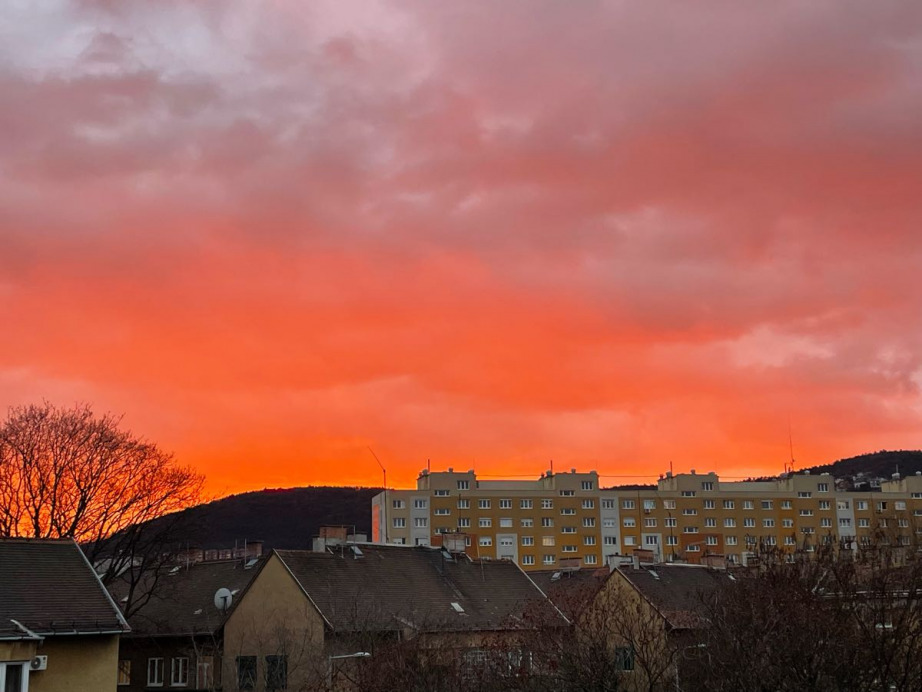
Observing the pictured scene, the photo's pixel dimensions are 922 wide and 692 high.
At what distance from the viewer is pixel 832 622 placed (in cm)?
2805

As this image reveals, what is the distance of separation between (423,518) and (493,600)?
72.0 metres

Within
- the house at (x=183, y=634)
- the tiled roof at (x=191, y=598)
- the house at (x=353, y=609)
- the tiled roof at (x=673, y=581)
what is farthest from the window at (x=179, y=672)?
the tiled roof at (x=673, y=581)

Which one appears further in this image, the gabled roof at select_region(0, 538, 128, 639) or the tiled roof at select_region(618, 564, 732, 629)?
the tiled roof at select_region(618, 564, 732, 629)

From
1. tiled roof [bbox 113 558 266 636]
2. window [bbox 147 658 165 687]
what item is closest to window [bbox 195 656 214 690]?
tiled roof [bbox 113 558 266 636]

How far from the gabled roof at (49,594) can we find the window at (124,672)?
16.1 m

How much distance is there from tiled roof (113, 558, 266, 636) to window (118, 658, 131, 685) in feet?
5.19

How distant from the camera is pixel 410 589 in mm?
53156

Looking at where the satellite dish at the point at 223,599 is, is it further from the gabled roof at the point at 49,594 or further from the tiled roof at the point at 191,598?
the gabled roof at the point at 49,594

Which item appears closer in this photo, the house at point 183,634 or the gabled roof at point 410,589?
the gabled roof at point 410,589

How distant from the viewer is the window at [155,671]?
50.9 metres

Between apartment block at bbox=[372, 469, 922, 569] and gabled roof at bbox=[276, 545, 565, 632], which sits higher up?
apartment block at bbox=[372, 469, 922, 569]

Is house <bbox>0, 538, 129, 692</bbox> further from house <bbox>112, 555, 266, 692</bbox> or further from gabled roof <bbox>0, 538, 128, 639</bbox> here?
house <bbox>112, 555, 266, 692</bbox>

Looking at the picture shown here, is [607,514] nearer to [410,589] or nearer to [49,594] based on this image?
[410,589]

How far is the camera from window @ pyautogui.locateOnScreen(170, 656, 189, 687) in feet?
164
